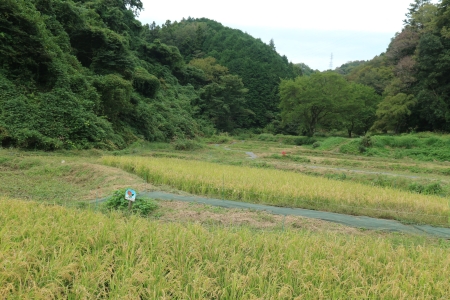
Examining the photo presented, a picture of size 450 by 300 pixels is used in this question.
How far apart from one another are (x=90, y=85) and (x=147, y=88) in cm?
912

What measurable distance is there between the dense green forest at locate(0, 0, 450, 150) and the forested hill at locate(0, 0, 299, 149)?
0.06m

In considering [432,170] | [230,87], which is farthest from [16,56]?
[230,87]

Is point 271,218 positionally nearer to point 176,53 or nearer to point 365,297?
point 365,297

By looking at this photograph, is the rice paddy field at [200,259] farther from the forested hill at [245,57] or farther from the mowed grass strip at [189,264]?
the forested hill at [245,57]

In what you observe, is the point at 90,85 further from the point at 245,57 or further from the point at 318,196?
the point at 245,57

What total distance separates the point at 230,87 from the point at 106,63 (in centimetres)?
2187

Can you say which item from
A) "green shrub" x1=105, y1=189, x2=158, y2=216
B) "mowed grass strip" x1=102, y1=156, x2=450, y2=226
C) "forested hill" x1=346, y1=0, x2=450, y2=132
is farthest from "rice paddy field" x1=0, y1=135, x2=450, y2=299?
"forested hill" x1=346, y1=0, x2=450, y2=132

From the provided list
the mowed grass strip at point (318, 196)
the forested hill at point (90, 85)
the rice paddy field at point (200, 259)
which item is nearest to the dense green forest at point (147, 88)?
the forested hill at point (90, 85)

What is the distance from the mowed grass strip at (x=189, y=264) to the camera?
8.69 ft

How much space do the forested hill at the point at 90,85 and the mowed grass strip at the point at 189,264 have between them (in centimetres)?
1198

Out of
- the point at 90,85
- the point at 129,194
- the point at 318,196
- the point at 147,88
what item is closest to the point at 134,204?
the point at 129,194

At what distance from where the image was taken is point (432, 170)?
1471cm

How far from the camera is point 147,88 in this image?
26938 mm

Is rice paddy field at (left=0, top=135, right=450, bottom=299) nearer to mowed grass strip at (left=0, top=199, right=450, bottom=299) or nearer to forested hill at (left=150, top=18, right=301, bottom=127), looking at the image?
mowed grass strip at (left=0, top=199, right=450, bottom=299)
